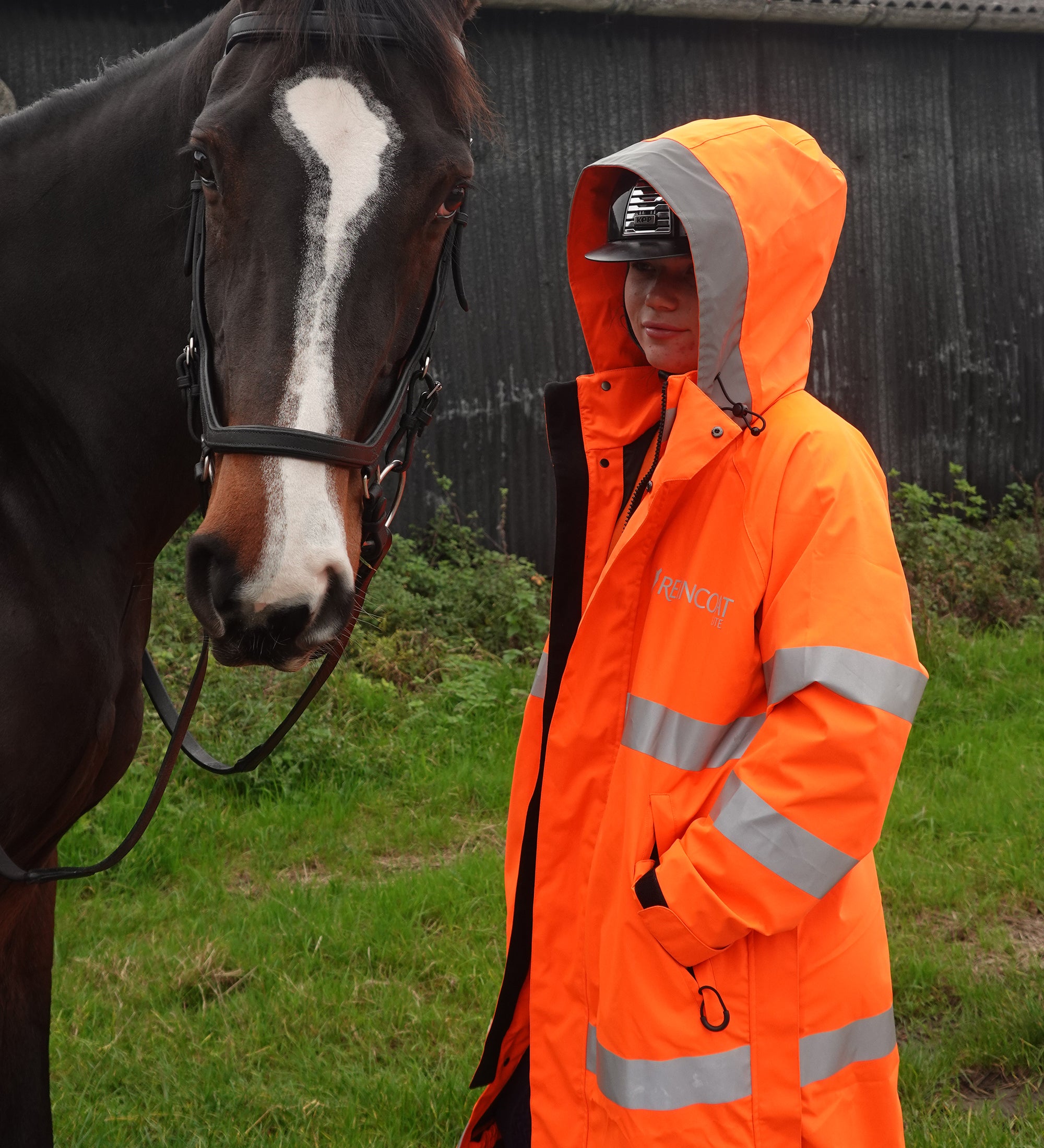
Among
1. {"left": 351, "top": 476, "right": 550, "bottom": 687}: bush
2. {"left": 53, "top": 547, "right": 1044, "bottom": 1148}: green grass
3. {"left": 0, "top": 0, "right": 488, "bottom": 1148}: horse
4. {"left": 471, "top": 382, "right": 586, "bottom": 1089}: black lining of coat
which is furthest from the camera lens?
{"left": 351, "top": 476, "right": 550, "bottom": 687}: bush

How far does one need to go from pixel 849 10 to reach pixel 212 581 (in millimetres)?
7616

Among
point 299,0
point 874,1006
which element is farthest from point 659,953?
point 299,0

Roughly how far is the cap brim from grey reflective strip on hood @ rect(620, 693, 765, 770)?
29.4 inches

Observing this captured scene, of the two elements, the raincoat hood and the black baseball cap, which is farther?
the black baseball cap

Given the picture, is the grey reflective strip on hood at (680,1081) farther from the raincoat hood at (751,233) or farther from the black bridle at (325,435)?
the raincoat hood at (751,233)

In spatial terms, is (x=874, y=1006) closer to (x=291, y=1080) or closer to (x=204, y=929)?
(x=291, y=1080)

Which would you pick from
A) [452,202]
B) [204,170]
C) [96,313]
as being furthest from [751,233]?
[96,313]

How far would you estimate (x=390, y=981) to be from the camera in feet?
10.4

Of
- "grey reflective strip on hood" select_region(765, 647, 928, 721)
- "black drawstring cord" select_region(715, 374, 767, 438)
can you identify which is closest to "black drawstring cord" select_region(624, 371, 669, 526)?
"black drawstring cord" select_region(715, 374, 767, 438)

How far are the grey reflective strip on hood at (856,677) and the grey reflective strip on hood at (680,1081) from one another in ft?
1.77

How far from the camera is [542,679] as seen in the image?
6.22ft

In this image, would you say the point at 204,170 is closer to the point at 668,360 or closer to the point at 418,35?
the point at 418,35

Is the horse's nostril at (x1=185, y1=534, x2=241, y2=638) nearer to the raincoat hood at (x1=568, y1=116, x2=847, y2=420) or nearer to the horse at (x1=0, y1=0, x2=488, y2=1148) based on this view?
the horse at (x1=0, y1=0, x2=488, y2=1148)

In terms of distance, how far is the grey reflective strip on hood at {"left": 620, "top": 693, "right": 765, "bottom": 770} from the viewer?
155 cm
